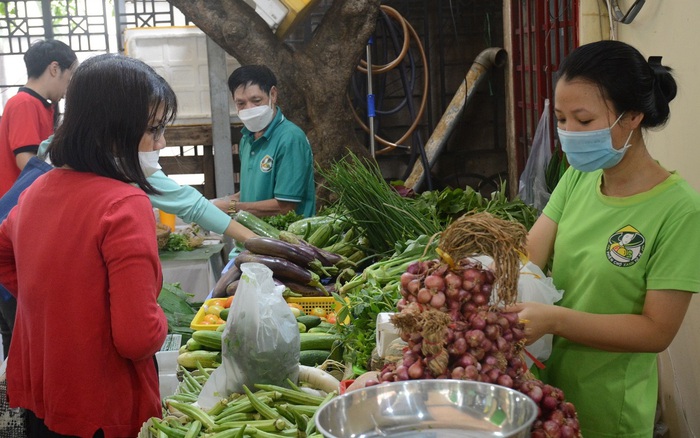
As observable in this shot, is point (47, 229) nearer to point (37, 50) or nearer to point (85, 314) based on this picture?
point (85, 314)

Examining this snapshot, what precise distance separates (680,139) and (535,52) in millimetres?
4438

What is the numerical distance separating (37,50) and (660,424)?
4752 mm

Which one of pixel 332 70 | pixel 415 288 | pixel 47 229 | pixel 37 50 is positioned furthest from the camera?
pixel 332 70

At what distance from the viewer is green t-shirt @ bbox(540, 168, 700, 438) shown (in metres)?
2.26

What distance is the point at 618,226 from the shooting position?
238 cm

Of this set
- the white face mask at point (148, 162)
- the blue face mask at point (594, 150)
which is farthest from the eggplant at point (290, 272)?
the blue face mask at point (594, 150)

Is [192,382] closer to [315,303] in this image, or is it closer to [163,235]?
[315,303]

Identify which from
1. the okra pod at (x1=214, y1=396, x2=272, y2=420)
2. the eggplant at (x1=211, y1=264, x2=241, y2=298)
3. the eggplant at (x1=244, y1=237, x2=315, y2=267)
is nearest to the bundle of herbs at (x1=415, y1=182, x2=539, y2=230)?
the eggplant at (x1=244, y1=237, x2=315, y2=267)

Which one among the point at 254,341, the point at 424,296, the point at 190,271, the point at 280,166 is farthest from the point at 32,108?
the point at 424,296

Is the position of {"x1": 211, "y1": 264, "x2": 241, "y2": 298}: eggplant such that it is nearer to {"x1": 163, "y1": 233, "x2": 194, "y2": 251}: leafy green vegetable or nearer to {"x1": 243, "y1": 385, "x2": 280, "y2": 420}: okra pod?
{"x1": 243, "y1": 385, "x2": 280, "y2": 420}: okra pod

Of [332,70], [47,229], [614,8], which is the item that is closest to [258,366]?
[47,229]

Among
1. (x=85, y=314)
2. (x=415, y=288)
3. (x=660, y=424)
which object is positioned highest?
(x=415, y=288)

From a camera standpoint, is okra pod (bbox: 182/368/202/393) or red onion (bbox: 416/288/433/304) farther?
okra pod (bbox: 182/368/202/393)

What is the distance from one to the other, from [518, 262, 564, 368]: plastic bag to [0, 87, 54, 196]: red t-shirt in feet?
14.5
